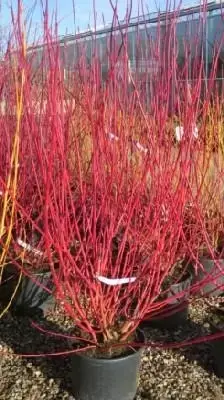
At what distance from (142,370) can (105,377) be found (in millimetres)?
331

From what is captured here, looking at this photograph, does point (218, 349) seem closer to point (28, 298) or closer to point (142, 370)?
point (142, 370)

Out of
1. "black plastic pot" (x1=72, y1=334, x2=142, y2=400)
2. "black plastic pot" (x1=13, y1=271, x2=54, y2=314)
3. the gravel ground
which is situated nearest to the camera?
"black plastic pot" (x1=72, y1=334, x2=142, y2=400)

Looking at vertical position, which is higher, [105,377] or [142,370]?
[105,377]

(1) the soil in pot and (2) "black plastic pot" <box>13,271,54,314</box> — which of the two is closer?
(1) the soil in pot

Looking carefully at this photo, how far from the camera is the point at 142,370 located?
6.40 ft

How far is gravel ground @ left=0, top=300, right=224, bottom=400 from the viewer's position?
5.90ft

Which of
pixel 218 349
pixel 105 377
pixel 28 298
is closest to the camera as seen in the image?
pixel 105 377

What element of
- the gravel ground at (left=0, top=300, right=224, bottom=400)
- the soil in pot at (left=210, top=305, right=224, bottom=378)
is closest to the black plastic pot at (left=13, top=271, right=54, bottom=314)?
the gravel ground at (left=0, top=300, right=224, bottom=400)

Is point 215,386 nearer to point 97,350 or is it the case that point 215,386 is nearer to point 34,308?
point 97,350

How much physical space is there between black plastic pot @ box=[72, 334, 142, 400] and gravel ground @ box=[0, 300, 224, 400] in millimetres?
78

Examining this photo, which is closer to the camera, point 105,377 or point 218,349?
point 105,377

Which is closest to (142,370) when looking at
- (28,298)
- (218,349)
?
(218,349)

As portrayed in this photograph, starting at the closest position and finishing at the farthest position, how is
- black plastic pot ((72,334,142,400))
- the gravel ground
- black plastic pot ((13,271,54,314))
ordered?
black plastic pot ((72,334,142,400)), the gravel ground, black plastic pot ((13,271,54,314))

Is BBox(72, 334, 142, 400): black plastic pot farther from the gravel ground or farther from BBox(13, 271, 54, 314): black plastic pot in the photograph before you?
BBox(13, 271, 54, 314): black plastic pot
